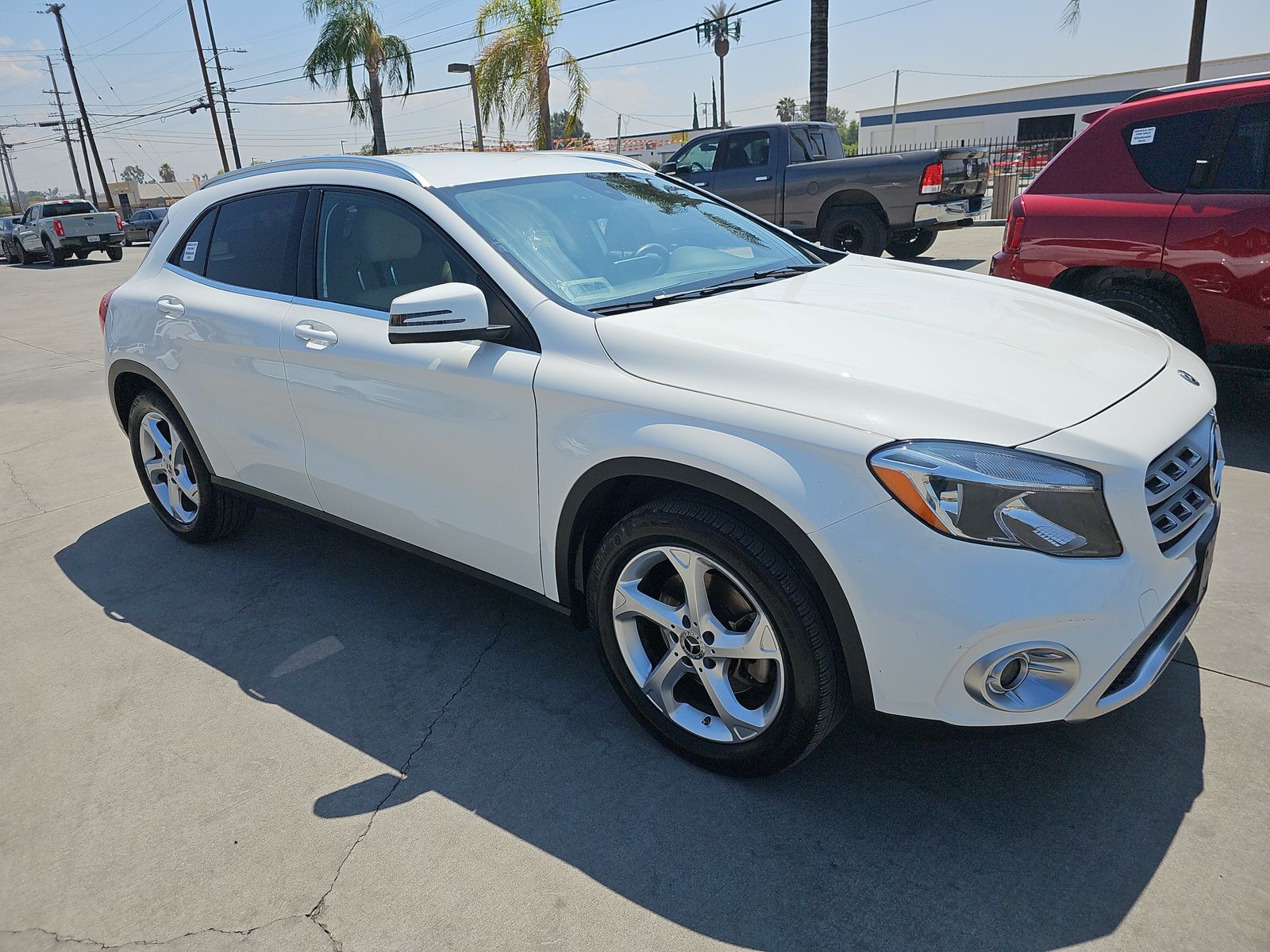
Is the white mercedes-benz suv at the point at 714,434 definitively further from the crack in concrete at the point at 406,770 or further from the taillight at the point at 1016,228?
the taillight at the point at 1016,228

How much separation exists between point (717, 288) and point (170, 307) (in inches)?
101

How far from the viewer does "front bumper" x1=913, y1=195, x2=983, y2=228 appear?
11219 millimetres

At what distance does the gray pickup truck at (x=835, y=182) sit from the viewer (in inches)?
440

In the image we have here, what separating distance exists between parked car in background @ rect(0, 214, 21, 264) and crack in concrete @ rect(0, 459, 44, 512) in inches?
1119

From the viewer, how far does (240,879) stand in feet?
A: 7.95

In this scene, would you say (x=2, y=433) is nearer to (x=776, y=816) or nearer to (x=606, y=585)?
(x=606, y=585)

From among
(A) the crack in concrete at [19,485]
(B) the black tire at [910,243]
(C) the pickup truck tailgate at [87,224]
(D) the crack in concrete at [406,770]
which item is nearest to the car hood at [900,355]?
(D) the crack in concrete at [406,770]

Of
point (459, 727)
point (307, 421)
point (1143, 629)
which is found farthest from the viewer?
Answer: point (307, 421)

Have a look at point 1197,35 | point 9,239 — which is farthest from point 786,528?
point 9,239

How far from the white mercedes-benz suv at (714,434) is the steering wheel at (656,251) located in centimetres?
2

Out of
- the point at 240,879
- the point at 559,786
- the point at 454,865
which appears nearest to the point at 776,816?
the point at 559,786

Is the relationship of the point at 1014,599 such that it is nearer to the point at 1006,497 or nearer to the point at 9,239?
the point at 1006,497

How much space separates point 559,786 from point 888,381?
1485 mm

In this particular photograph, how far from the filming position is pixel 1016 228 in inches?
216
